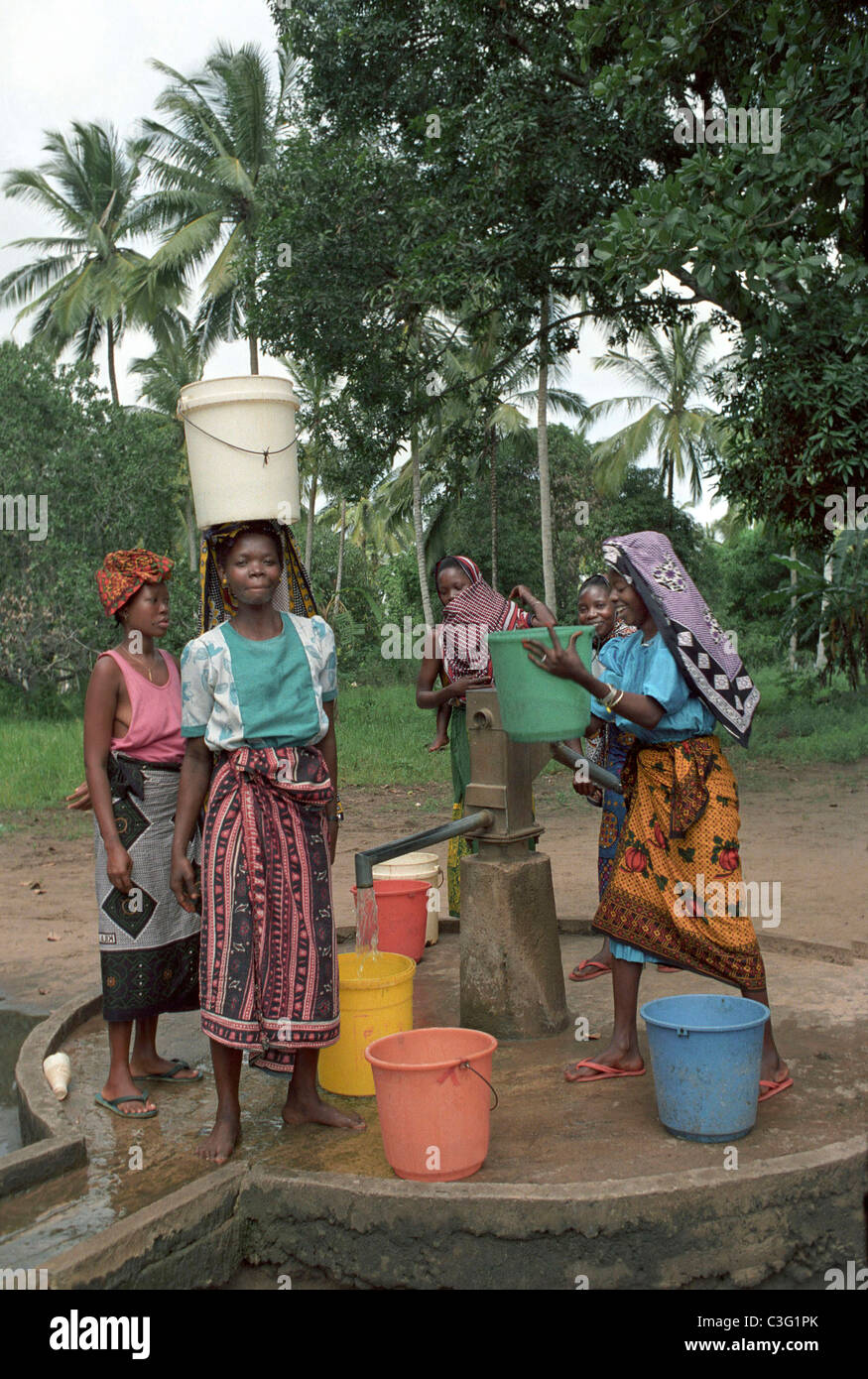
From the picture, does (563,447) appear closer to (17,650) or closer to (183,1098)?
(17,650)

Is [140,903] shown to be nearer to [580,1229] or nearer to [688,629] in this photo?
[580,1229]

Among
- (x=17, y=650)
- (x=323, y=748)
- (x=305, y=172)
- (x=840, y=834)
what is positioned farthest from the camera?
(x=17, y=650)

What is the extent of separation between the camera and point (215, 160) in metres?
22.2

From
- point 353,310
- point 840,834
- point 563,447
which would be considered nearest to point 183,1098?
point 840,834

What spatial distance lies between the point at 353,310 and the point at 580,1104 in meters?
10.1

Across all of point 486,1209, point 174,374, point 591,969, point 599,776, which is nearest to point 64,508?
point 174,374

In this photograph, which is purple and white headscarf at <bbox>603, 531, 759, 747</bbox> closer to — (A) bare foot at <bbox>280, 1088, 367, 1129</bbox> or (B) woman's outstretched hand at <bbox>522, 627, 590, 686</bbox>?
(B) woman's outstretched hand at <bbox>522, 627, 590, 686</bbox>

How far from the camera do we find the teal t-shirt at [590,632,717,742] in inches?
135

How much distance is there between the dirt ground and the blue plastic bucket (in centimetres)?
209

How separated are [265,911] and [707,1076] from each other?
1273 millimetres

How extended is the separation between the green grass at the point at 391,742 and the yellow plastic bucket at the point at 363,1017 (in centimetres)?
772

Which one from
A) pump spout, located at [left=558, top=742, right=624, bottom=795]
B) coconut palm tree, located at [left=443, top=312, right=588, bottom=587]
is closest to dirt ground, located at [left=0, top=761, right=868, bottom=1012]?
pump spout, located at [left=558, top=742, right=624, bottom=795]

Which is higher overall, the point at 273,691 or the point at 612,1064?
the point at 273,691

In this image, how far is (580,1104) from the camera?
3506 millimetres
